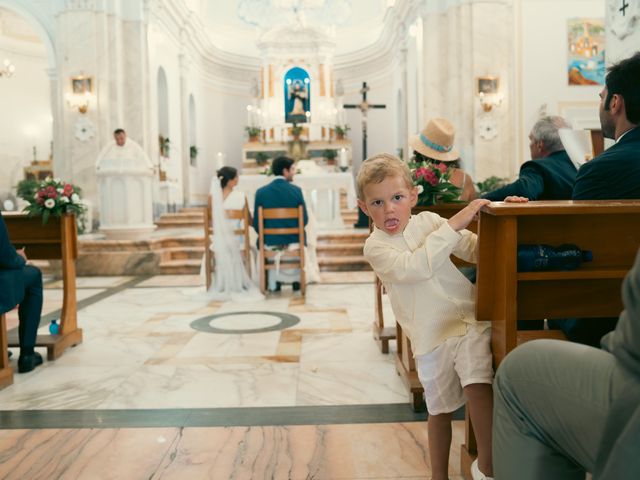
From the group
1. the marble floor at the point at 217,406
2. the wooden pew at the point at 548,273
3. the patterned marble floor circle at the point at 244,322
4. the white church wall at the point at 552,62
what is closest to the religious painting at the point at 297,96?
the white church wall at the point at 552,62

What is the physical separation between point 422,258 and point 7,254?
248cm

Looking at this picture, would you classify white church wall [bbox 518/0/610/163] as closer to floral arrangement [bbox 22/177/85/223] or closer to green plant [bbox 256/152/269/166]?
green plant [bbox 256/152/269/166]

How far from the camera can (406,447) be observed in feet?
Answer: 8.10

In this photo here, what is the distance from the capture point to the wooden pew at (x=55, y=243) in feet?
13.7

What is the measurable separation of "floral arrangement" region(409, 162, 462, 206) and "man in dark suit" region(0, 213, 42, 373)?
7.53 feet

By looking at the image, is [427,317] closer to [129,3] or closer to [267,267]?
[267,267]

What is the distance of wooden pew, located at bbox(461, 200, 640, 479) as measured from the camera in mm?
1863

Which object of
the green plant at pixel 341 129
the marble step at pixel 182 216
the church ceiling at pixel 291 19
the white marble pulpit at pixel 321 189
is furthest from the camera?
the church ceiling at pixel 291 19

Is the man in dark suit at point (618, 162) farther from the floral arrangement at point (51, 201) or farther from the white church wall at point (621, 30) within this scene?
the floral arrangement at point (51, 201)

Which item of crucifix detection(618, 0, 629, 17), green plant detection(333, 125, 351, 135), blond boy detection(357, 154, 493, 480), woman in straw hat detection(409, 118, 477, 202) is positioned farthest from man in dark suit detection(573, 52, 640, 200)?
green plant detection(333, 125, 351, 135)

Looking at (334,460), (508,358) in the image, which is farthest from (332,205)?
(508,358)

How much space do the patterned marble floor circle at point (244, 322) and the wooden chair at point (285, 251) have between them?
0.99 metres

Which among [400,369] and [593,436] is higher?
[593,436]

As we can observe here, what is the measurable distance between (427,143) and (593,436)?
9.20 feet
